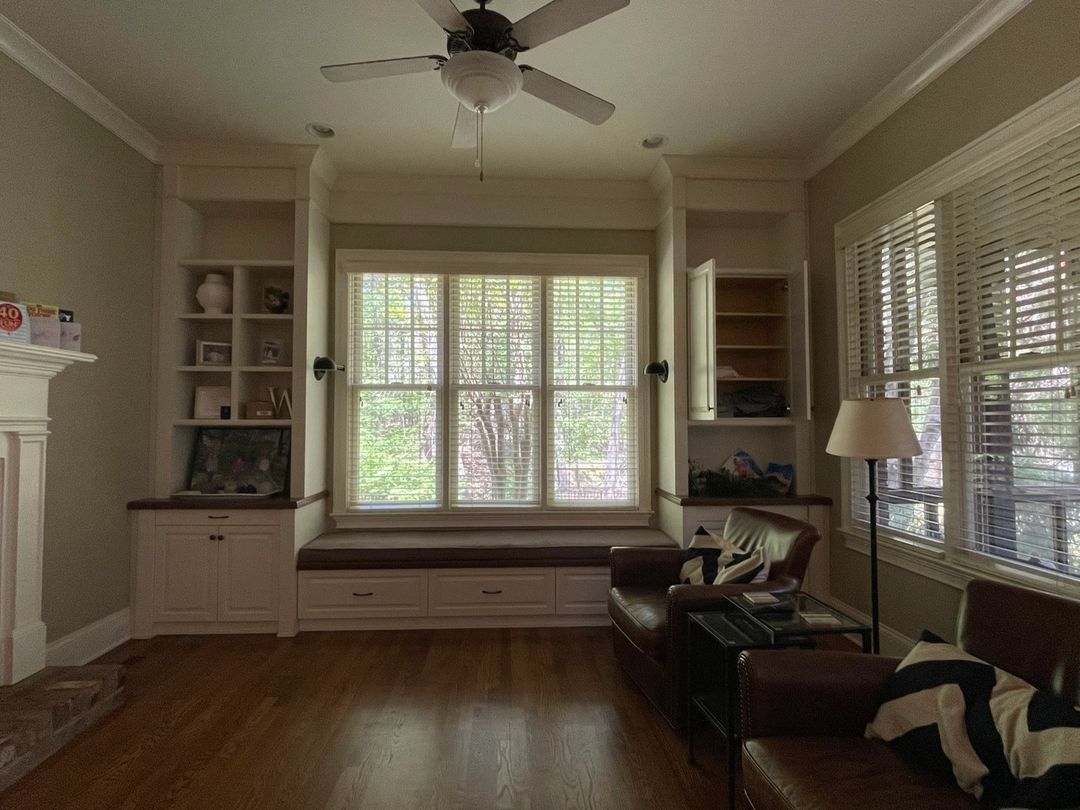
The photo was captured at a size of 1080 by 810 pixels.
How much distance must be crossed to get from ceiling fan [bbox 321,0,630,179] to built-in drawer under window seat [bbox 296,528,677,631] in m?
2.51

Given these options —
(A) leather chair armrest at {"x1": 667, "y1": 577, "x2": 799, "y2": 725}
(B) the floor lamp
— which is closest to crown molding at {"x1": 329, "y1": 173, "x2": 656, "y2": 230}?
(B) the floor lamp

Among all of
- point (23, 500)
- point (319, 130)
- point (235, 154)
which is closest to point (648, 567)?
point (23, 500)

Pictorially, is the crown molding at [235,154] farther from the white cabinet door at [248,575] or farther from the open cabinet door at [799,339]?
the open cabinet door at [799,339]

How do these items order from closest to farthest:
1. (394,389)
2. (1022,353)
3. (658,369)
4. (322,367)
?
1. (1022,353)
2. (322,367)
3. (658,369)
4. (394,389)

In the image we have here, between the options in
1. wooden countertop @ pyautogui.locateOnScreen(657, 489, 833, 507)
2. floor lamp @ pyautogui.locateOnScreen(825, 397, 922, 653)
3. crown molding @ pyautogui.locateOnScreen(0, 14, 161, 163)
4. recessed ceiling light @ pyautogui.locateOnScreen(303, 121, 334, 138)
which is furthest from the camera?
wooden countertop @ pyautogui.locateOnScreen(657, 489, 833, 507)

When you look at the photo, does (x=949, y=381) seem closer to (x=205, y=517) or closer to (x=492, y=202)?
(x=492, y=202)

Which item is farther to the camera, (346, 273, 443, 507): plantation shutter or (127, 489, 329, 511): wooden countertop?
(346, 273, 443, 507): plantation shutter

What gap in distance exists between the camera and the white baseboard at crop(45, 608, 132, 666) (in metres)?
2.98

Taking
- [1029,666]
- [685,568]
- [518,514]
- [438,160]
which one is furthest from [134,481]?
[1029,666]

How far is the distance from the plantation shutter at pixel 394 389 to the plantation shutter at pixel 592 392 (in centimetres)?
88

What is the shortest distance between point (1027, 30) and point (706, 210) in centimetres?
186

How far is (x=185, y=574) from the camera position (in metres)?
3.55

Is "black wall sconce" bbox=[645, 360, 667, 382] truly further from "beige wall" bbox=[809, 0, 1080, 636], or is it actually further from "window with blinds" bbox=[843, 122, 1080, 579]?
"window with blinds" bbox=[843, 122, 1080, 579]

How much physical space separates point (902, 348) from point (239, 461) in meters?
4.05
